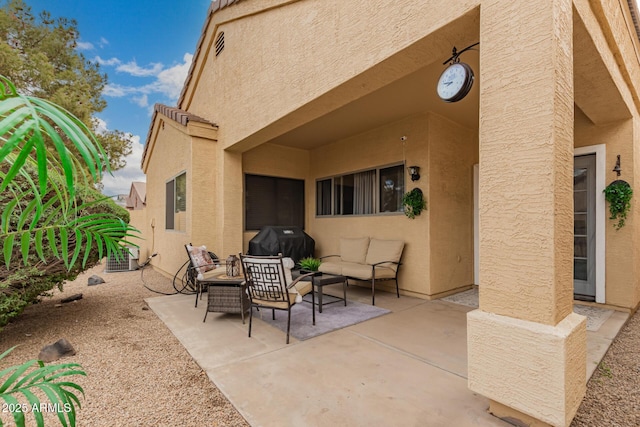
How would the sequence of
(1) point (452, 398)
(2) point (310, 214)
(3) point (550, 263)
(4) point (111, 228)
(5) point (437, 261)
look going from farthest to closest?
Result: (2) point (310, 214) < (5) point (437, 261) < (1) point (452, 398) < (3) point (550, 263) < (4) point (111, 228)

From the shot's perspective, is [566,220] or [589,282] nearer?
[566,220]

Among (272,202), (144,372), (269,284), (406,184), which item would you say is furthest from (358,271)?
(144,372)

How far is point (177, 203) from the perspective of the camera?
7.30 metres

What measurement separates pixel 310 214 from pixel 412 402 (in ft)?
19.4

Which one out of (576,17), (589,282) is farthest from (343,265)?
(576,17)

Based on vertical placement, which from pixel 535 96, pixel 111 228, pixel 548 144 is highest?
pixel 535 96

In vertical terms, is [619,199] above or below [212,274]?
above

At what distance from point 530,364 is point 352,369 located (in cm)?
143

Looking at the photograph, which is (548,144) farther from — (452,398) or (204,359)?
(204,359)

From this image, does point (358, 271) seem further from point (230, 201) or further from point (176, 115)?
point (176, 115)

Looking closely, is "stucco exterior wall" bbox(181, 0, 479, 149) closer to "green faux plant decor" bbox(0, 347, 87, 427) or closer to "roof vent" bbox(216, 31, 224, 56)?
"roof vent" bbox(216, 31, 224, 56)

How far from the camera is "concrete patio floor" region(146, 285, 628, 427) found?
7.02ft

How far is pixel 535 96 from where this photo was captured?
1.88 m

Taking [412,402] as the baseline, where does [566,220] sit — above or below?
above
